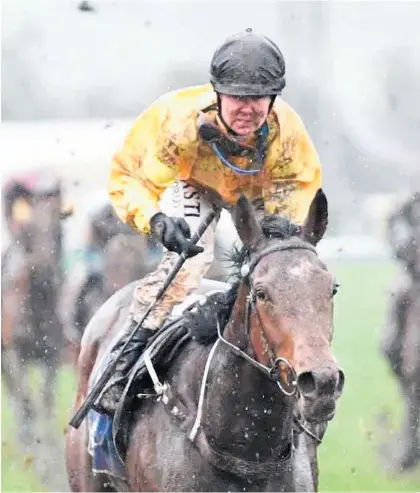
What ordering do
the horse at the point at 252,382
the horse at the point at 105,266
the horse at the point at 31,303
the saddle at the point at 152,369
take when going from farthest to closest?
the horse at the point at 31,303 → the horse at the point at 105,266 → the saddle at the point at 152,369 → the horse at the point at 252,382

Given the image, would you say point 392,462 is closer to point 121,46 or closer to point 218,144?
point 218,144

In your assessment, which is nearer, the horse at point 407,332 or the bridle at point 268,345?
the bridle at point 268,345

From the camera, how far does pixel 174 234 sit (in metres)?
3.36

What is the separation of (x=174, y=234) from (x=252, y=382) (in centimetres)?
46

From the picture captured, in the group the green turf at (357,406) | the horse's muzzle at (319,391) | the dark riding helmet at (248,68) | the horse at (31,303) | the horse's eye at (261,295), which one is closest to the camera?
the horse's muzzle at (319,391)

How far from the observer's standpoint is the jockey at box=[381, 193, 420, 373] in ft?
22.3

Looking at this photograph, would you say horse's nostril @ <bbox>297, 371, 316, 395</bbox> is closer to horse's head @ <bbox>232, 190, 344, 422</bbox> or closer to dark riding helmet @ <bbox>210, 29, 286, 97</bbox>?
horse's head @ <bbox>232, 190, 344, 422</bbox>

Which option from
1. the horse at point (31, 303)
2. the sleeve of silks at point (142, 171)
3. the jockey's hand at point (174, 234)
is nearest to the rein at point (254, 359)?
the jockey's hand at point (174, 234)

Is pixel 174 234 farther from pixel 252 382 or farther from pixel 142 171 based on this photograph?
pixel 252 382

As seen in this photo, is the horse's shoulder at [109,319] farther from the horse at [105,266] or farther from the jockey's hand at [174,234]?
the horse at [105,266]

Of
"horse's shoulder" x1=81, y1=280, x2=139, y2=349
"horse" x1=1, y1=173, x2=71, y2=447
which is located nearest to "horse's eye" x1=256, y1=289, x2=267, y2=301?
"horse's shoulder" x1=81, y1=280, x2=139, y2=349

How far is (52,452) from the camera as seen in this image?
705 centimetres

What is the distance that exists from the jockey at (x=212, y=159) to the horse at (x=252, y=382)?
223 millimetres

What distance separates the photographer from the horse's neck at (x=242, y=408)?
319cm
